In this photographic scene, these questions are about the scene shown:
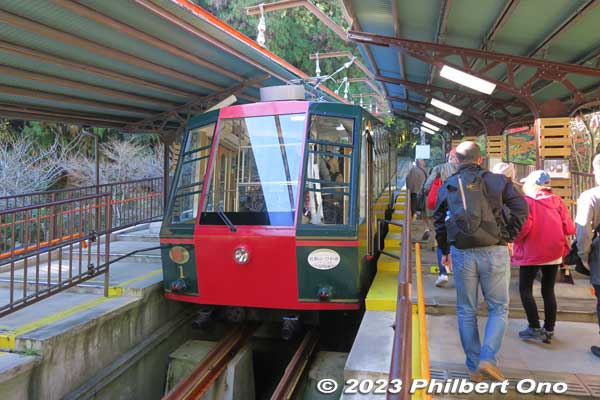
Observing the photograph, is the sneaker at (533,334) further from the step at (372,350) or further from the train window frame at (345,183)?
the train window frame at (345,183)

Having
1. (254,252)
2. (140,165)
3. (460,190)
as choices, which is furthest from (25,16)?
(140,165)

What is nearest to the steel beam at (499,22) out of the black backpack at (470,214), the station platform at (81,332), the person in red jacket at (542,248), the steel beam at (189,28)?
the person in red jacket at (542,248)

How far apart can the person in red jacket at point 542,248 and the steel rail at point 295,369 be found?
92.5 inches

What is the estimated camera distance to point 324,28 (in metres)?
22.7

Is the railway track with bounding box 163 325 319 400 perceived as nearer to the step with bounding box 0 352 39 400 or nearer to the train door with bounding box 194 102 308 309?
the train door with bounding box 194 102 308 309

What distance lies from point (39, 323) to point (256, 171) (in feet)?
8.93

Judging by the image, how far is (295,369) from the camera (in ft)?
16.4

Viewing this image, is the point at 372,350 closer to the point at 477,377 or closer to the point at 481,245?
the point at 477,377

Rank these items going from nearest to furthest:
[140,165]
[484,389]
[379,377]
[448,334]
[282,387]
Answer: [484,389], [379,377], [448,334], [282,387], [140,165]

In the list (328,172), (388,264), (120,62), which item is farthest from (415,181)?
(120,62)

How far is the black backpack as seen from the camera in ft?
10.2

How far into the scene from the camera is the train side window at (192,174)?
528 centimetres

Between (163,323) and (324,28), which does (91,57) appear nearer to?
(163,323)

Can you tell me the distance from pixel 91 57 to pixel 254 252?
3.66 meters
